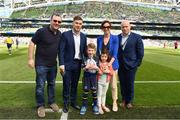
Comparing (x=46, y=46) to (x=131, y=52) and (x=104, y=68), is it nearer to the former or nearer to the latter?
(x=104, y=68)

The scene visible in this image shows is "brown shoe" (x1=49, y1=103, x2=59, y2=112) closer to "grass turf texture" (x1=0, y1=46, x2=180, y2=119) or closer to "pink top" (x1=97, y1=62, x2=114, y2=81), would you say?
"grass turf texture" (x1=0, y1=46, x2=180, y2=119)

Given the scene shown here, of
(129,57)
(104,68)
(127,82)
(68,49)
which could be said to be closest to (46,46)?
(68,49)

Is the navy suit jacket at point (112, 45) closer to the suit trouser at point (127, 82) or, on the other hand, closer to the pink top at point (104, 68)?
the pink top at point (104, 68)

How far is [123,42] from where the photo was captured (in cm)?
870

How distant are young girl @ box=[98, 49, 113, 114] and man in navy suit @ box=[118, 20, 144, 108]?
0.57m

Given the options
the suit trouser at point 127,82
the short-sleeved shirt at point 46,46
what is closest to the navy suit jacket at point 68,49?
the short-sleeved shirt at point 46,46

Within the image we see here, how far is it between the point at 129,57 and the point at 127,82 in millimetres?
541

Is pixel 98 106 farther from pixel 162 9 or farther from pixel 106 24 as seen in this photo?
pixel 162 9

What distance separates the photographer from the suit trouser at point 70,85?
325 inches

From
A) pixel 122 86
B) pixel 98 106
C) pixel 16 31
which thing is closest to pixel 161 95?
pixel 122 86

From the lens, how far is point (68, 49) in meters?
8.19

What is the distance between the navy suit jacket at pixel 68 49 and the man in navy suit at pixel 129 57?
919 mm

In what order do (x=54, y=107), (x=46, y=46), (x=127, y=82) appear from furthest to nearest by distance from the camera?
1. (x=127, y=82)
2. (x=54, y=107)
3. (x=46, y=46)

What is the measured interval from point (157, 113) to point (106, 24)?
200 centimetres
